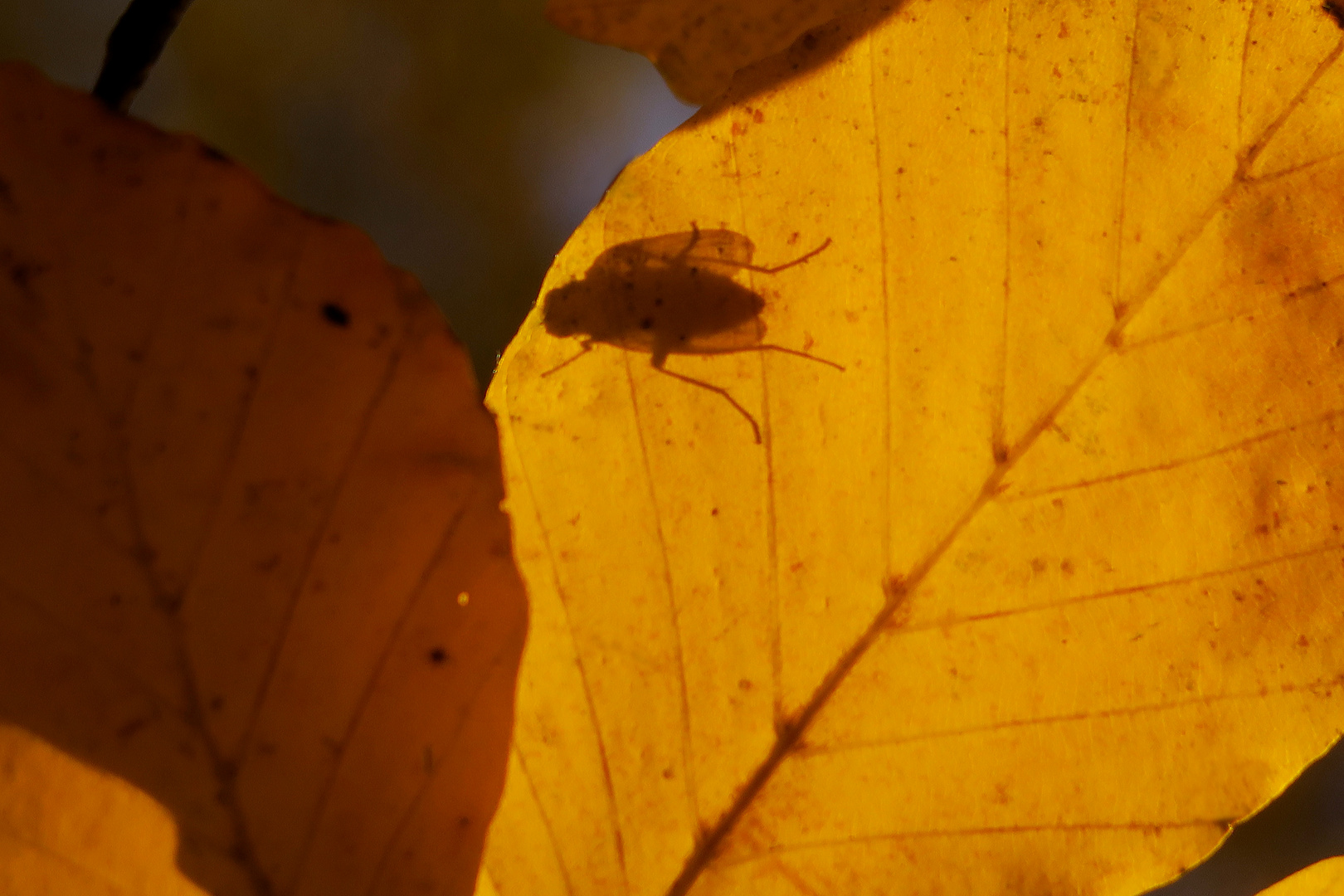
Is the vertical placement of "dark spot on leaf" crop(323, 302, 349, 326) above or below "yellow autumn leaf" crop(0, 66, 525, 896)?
above

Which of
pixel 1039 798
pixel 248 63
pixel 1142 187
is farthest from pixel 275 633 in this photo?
pixel 248 63

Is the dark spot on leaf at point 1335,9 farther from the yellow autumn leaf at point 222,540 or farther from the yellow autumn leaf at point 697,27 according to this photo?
the yellow autumn leaf at point 222,540

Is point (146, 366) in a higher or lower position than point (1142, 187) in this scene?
lower

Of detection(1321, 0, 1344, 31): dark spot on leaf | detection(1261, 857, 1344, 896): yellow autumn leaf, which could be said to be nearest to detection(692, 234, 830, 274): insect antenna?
detection(1321, 0, 1344, 31): dark spot on leaf

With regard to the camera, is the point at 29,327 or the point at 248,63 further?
the point at 248,63

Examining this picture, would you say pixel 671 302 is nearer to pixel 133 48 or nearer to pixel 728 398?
pixel 728 398

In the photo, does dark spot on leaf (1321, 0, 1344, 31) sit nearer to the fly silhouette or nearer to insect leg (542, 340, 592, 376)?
the fly silhouette

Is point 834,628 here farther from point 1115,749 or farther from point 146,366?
point 146,366
